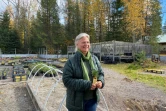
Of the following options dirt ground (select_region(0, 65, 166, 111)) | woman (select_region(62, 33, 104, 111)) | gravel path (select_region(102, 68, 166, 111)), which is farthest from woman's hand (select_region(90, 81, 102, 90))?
gravel path (select_region(102, 68, 166, 111))

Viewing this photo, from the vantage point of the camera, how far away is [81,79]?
182cm

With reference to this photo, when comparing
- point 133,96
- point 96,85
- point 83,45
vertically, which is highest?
point 83,45

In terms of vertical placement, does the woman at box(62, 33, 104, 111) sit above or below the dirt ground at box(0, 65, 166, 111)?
above

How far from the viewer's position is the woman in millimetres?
1804

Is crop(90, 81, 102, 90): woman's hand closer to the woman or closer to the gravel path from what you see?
the woman

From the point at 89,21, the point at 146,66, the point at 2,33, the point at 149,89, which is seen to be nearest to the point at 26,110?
the point at 149,89

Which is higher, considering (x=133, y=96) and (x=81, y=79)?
(x=81, y=79)

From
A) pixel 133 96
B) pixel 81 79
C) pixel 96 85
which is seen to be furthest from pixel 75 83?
pixel 133 96

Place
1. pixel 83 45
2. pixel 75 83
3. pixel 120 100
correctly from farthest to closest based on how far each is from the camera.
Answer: pixel 120 100 < pixel 83 45 < pixel 75 83

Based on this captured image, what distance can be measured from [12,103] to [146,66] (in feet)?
33.7

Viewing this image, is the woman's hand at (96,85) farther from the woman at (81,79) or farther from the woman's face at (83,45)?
the woman's face at (83,45)

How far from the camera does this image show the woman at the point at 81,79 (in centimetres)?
180

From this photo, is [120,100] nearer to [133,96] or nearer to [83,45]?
[133,96]

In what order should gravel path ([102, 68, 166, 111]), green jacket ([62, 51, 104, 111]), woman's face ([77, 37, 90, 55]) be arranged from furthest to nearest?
gravel path ([102, 68, 166, 111]) < woman's face ([77, 37, 90, 55]) < green jacket ([62, 51, 104, 111])
